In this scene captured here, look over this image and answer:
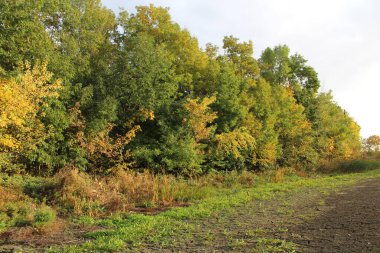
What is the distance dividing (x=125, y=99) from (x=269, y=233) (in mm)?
15033

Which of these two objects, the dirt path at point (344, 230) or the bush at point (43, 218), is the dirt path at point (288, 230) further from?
the bush at point (43, 218)

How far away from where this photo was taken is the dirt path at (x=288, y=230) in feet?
22.5

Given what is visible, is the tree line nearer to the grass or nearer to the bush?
the grass

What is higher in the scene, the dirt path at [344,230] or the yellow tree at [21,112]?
the yellow tree at [21,112]

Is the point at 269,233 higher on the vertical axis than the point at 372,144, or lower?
lower

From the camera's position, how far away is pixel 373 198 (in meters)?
13.6

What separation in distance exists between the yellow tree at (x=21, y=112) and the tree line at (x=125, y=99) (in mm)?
52

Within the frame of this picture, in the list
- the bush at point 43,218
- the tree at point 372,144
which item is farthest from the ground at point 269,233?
the tree at point 372,144

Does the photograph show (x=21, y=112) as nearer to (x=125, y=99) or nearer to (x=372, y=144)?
(x=125, y=99)

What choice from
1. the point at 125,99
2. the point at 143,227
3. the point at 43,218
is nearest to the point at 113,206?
the point at 43,218

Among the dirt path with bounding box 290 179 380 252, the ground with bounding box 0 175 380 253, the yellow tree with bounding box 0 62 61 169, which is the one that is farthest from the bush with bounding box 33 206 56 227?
the dirt path with bounding box 290 179 380 252

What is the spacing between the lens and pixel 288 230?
8.45 m

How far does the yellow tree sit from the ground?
6254 millimetres

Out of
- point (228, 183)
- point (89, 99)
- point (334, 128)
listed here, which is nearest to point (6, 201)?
point (89, 99)
